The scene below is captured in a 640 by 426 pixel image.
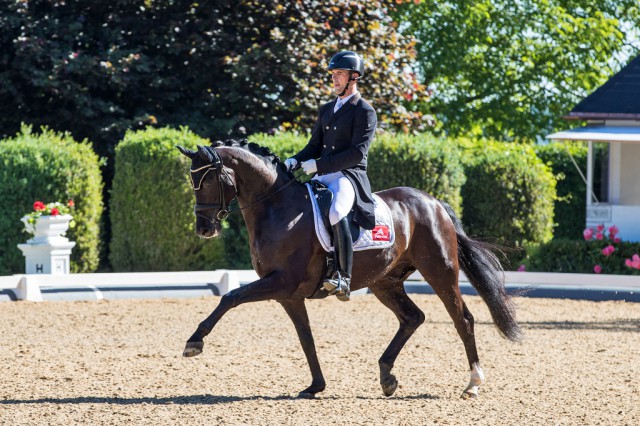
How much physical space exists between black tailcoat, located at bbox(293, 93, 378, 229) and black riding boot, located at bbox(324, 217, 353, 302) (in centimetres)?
21

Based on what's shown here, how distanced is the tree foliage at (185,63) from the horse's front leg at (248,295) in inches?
461

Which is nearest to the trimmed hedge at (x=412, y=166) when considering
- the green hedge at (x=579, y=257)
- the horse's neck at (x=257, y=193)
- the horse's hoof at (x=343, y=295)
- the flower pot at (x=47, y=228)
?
the green hedge at (x=579, y=257)

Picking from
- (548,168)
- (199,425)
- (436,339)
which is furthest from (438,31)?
(199,425)

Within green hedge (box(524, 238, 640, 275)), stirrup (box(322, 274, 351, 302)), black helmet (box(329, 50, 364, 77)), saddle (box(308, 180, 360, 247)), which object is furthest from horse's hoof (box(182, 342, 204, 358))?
green hedge (box(524, 238, 640, 275))

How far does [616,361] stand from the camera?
988 cm

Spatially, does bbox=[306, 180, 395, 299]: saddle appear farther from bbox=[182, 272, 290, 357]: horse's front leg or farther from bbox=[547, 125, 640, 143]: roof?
bbox=[547, 125, 640, 143]: roof

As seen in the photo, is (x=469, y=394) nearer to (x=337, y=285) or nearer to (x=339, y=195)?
(x=337, y=285)

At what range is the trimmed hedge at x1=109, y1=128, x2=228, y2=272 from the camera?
17.0 m

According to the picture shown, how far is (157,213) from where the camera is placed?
1700 centimetres

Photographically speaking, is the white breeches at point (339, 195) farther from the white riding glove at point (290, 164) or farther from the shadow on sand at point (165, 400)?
the shadow on sand at point (165, 400)

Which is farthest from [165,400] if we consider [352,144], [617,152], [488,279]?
[617,152]

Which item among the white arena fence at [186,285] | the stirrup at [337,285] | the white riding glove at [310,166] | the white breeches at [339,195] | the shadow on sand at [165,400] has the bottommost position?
the white arena fence at [186,285]

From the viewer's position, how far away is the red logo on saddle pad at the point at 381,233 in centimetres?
805

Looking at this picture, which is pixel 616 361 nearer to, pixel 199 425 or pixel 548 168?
pixel 199 425
